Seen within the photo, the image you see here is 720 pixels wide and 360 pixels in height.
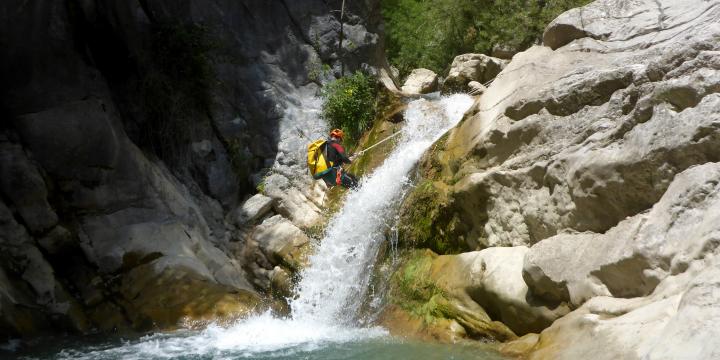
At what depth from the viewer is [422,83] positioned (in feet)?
64.1

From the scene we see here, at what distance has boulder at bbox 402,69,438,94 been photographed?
1933 centimetres

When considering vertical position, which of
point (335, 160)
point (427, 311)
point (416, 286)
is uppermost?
point (335, 160)

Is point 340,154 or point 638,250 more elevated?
point 340,154

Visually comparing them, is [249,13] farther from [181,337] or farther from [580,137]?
[580,137]

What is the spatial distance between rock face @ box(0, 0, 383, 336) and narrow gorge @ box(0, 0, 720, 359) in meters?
0.04

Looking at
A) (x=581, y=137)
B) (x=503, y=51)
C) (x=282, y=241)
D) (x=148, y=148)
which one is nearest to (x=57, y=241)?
(x=148, y=148)

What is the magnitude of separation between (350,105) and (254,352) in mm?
8096

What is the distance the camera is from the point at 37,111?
1086 cm

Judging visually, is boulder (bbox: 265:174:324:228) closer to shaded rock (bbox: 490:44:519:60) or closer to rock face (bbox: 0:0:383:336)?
rock face (bbox: 0:0:383:336)

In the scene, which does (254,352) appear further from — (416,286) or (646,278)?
(646,278)

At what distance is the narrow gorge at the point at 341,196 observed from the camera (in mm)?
6668

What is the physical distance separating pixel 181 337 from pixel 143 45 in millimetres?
7205

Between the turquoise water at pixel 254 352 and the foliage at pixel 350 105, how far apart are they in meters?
7.23

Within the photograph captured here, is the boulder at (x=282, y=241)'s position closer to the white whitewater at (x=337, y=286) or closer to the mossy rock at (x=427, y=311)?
the white whitewater at (x=337, y=286)
